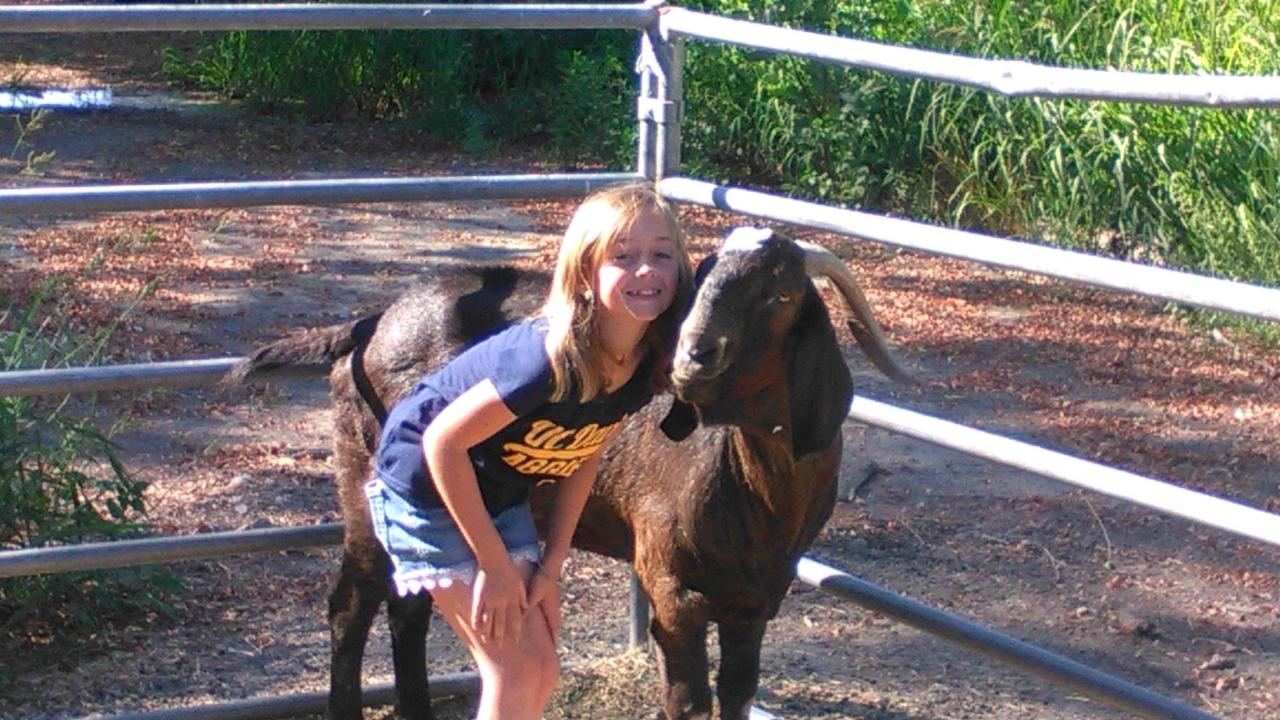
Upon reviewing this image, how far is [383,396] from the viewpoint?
12.0ft

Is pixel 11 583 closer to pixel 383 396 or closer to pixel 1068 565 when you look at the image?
pixel 383 396

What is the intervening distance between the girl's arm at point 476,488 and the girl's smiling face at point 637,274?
0.27 m

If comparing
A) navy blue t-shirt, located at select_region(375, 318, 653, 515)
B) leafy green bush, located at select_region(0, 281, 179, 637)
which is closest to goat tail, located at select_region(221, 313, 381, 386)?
navy blue t-shirt, located at select_region(375, 318, 653, 515)

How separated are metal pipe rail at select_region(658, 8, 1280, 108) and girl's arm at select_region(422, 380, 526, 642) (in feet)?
3.35

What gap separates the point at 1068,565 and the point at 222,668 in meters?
2.69

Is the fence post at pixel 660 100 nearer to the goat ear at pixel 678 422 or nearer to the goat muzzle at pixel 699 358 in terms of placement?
the goat ear at pixel 678 422

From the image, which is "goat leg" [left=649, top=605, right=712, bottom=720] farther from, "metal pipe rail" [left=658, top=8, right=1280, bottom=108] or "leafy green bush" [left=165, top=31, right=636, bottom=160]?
"leafy green bush" [left=165, top=31, right=636, bottom=160]

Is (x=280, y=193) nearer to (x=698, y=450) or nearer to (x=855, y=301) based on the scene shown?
(x=698, y=450)

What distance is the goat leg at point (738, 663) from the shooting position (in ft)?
11.9

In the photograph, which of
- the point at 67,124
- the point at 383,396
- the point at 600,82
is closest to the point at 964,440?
the point at 383,396

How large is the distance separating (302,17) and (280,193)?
373mm

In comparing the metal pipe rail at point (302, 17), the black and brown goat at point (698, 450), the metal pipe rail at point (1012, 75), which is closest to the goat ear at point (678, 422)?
the black and brown goat at point (698, 450)

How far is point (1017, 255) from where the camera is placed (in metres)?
3.03

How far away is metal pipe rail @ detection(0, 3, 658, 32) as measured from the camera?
11.2 ft
